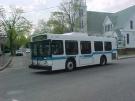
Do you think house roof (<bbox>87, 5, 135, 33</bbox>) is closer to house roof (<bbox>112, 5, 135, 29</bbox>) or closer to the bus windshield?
house roof (<bbox>112, 5, 135, 29</bbox>)

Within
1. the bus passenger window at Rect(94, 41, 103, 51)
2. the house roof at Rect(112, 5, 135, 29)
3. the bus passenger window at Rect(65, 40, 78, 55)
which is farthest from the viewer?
the house roof at Rect(112, 5, 135, 29)

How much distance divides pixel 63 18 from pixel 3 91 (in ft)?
137

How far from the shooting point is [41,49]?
53.4ft

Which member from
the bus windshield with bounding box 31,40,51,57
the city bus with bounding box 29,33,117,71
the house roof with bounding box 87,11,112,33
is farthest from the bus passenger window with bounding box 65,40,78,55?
the house roof with bounding box 87,11,112,33

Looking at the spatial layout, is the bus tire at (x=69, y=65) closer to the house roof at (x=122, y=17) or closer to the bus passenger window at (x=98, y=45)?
the bus passenger window at (x=98, y=45)

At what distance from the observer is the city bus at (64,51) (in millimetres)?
15742

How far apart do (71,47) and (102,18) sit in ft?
141

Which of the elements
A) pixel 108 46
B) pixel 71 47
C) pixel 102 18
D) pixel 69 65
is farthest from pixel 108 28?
pixel 69 65

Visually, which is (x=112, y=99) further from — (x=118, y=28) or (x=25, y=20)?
(x=25, y=20)

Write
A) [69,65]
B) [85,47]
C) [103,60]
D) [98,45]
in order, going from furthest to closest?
[103,60] → [98,45] → [85,47] → [69,65]

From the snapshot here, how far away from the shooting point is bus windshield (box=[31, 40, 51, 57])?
15.8 metres

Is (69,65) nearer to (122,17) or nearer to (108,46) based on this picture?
(108,46)

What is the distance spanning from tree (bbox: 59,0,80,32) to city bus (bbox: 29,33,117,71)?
29752mm

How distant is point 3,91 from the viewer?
9867mm
